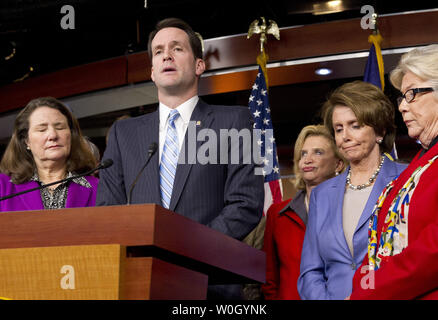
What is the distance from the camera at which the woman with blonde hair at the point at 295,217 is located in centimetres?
320

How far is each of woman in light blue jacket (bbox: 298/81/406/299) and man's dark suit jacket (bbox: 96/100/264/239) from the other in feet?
1.83

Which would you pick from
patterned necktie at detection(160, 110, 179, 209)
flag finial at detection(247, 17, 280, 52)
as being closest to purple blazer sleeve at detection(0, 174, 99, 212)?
patterned necktie at detection(160, 110, 179, 209)

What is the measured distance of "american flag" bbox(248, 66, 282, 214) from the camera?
14.5ft

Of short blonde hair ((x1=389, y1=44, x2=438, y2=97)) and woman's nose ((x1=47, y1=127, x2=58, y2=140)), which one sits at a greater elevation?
woman's nose ((x1=47, y1=127, x2=58, y2=140))

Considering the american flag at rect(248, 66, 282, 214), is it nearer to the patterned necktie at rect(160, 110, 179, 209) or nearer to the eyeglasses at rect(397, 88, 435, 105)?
the patterned necktie at rect(160, 110, 179, 209)

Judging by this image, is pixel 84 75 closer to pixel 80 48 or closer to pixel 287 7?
pixel 80 48

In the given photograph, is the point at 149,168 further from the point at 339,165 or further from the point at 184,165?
the point at 339,165

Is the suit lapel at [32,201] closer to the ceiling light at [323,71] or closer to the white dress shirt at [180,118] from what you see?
the white dress shirt at [180,118]

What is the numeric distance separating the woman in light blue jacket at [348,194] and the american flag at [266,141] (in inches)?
58.7

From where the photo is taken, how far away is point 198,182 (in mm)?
2105

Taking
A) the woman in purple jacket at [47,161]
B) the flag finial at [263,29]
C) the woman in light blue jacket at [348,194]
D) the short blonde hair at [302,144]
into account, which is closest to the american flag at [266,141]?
the flag finial at [263,29]

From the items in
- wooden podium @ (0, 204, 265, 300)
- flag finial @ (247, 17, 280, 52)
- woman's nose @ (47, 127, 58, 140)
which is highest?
flag finial @ (247, 17, 280, 52)

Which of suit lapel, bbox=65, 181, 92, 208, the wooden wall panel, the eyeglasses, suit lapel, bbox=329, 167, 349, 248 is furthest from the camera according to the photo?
the wooden wall panel

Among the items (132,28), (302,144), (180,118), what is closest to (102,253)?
(180,118)
